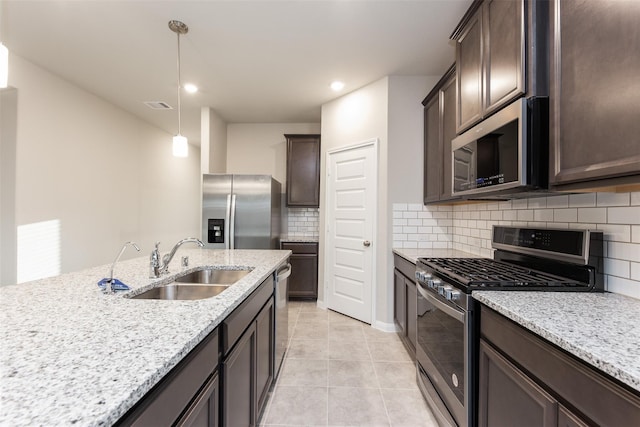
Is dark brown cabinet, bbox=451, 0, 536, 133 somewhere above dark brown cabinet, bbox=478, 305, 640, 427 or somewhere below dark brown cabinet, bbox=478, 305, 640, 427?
above

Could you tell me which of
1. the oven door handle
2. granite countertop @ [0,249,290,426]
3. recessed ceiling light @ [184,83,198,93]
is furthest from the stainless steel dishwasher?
recessed ceiling light @ [184,83,198,93]

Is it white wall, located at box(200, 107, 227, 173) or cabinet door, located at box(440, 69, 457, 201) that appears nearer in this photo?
cabinet door, located at box(440, 69, 457, 201)

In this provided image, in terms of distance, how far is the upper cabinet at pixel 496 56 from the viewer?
1.28 metres

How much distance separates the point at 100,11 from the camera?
2.18 metres

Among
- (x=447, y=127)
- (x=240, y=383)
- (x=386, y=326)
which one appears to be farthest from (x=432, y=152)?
(x=240, y=383)

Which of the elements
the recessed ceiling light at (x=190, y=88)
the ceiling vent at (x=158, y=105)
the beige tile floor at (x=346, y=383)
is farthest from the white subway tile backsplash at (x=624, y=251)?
the ceiling vent at (x=158, y=105)

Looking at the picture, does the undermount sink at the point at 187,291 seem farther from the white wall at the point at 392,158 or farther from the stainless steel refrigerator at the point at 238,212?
the stainless steel refrigerator at the point at 238,212

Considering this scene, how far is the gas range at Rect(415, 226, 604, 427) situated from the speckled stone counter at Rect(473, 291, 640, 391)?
0.27ft

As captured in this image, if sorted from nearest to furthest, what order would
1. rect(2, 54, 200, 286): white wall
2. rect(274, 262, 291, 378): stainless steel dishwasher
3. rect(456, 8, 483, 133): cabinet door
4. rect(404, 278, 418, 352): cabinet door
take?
rect(456, 8, 483, 133): cabinet door → rect(274, 262, 291, 378): stainless steel dishwasher → rect(404, 278, 418, 352): cabinet door → rect(2, 54, 200, 286): white wall

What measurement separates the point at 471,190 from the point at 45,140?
4.16 metres

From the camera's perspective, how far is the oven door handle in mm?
1356

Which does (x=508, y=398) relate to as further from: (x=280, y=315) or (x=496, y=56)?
(x=496, y=56)

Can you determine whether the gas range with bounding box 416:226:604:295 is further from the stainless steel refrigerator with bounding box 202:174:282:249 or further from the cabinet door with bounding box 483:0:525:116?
the stainless steel refrigerator with bounding box 202:174:282:249

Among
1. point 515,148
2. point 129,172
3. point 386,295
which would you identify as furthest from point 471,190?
point 129,172
